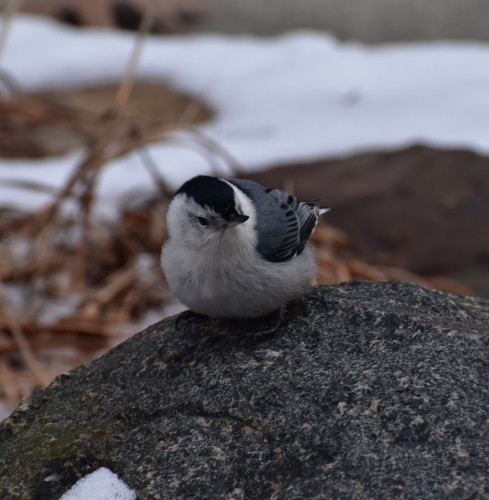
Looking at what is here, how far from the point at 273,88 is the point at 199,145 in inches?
51.2

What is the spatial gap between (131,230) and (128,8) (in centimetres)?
351

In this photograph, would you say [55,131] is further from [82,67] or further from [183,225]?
[183,225]

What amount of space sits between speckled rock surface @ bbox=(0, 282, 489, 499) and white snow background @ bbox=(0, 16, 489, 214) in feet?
8.54

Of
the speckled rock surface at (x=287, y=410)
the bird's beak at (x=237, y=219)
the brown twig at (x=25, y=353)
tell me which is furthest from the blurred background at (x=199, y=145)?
the bird's beak at (x=237, y=219)

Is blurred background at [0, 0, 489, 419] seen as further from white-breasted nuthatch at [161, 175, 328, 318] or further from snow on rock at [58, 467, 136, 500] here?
snow on rock at [58, 467, 136, 500]

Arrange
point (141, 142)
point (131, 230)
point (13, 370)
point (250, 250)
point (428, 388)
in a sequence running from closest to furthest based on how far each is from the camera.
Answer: point (428, 388), point (250, 250), point (13, 370), point (141, 142), point (131, 230)

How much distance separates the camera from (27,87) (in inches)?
259

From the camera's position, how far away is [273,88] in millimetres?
6410

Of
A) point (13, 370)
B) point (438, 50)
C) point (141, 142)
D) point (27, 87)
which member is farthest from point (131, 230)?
point (438, 50)

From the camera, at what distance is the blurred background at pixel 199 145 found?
14.2ft

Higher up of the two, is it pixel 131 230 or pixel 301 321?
pixel 301 321

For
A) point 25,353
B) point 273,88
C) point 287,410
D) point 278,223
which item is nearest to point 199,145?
point 273,88

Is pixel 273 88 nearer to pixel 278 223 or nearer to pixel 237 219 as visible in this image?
pixel 278 223

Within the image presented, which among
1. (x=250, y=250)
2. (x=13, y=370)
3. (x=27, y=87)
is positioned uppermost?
(x=250, y=250)
